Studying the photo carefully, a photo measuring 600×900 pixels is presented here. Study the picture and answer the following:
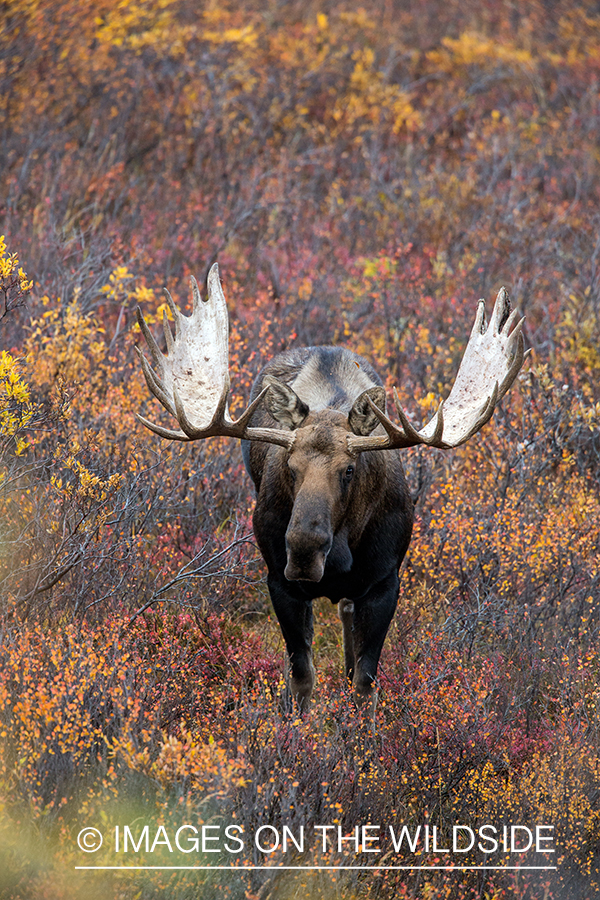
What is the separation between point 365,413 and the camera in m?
4.75

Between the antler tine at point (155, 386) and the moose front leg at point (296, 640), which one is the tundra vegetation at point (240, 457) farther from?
the antler tine at point (155, 386)

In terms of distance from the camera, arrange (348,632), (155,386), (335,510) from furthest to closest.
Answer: (348,632), (155,386), (335,510)

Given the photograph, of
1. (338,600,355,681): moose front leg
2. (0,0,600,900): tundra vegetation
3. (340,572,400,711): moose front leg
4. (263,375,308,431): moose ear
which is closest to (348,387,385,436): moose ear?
(263,375,308,431): moose ear

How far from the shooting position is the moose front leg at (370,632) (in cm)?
500

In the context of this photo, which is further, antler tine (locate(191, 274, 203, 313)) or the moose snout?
antler tine (locate(191, 274, 203, 313))

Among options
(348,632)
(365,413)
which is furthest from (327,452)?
(348,632)

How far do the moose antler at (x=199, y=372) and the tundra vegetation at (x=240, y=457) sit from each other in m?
0.78

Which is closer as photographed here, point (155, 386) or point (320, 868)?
point (320, 868)

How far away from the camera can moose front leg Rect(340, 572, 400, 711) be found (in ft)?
16.4

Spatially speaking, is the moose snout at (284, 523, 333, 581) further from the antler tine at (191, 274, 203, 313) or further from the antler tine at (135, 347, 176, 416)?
the antler tine at (191, 274, 203, 313)

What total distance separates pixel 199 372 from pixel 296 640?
1687 mm

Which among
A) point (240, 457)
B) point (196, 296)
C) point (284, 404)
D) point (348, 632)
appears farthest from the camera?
point (240, 457)

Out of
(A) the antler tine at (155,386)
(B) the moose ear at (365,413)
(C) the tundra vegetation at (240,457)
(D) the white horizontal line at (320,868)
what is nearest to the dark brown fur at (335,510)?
(B) the moose ear at (365,413)

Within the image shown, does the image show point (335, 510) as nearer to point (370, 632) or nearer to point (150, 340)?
point (370, 632)
